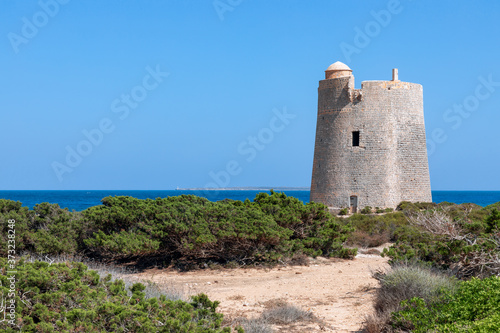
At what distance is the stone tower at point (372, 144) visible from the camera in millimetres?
21031

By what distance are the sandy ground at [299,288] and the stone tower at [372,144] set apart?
8821 millimetres

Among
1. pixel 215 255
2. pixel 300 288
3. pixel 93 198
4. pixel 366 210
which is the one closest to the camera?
pixel 300 288

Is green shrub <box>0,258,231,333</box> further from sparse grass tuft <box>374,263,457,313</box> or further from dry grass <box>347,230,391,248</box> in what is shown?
dry grass <box>347,230,391,248</box>

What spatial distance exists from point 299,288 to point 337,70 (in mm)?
14731

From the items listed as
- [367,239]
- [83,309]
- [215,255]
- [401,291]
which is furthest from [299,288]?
[367,239]

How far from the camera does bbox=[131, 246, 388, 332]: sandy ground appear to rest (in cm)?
699

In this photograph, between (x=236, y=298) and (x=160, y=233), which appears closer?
(x=236, y=298)

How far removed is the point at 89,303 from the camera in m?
4.84

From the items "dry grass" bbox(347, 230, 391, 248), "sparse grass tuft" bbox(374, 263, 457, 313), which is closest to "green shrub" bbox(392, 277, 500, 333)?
"sparse grass tuft" bbox(374, 263, 457, 313)

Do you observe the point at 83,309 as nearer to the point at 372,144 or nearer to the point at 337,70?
the point at 372,144

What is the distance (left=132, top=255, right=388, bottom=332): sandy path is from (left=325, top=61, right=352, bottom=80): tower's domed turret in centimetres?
1135

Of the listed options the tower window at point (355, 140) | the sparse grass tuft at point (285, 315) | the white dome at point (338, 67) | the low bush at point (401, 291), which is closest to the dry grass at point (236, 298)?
the sparse grass tuft at point (285, 315)

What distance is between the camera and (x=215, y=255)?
11742 mm

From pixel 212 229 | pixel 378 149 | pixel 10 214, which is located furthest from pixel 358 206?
pixel 10 214
